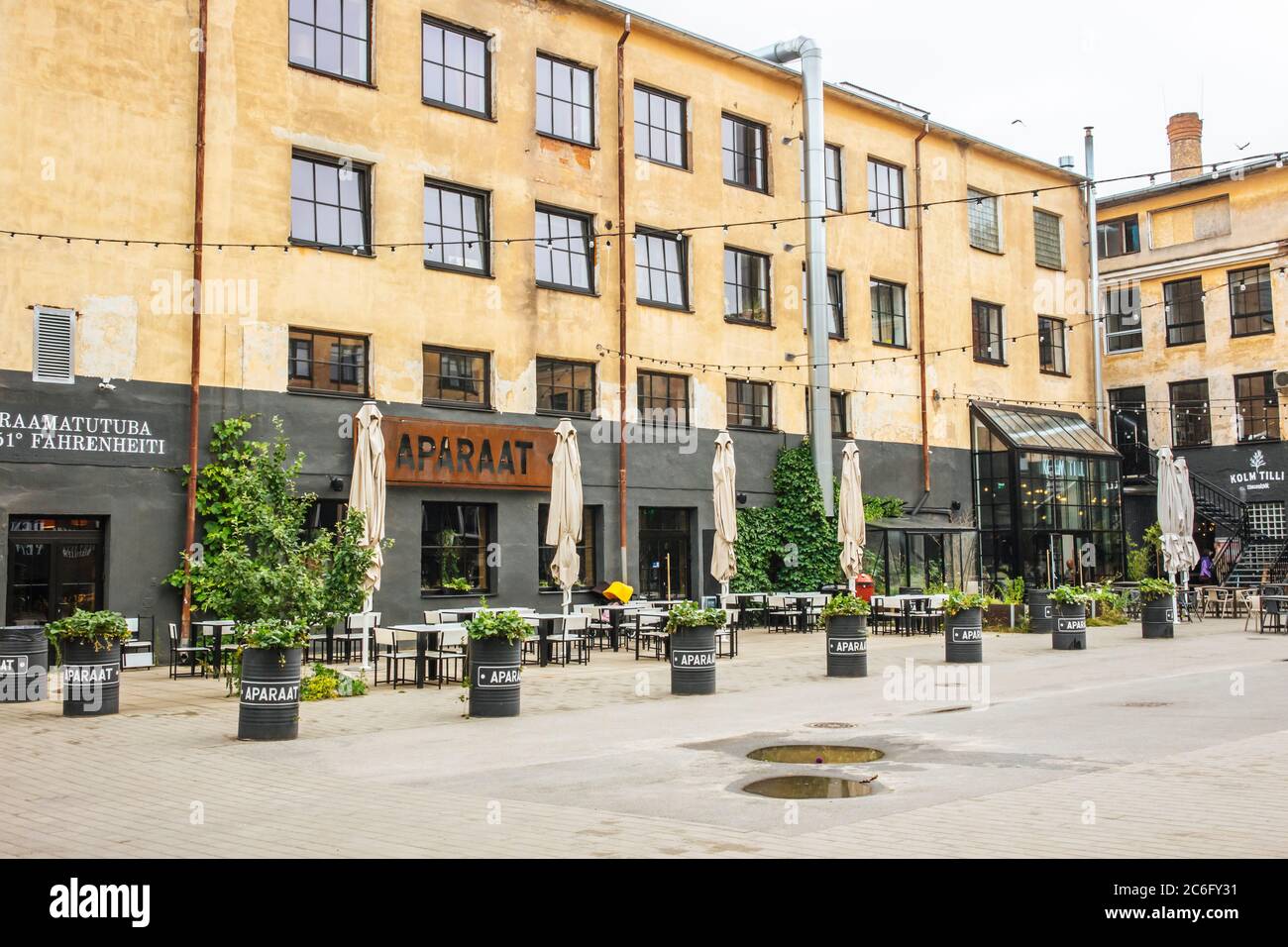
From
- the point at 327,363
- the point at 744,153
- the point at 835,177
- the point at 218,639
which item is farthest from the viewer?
the point at 835,177

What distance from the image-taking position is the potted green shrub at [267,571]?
41.4 feet

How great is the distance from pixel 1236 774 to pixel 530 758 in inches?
223

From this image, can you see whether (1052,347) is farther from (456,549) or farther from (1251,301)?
(456,549)

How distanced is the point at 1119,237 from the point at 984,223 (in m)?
9.58

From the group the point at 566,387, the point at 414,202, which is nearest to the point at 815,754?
the point at 414,202

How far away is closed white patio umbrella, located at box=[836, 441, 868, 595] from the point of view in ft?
95.5

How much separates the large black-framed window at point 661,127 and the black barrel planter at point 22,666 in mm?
18126

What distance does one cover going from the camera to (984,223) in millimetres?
38344

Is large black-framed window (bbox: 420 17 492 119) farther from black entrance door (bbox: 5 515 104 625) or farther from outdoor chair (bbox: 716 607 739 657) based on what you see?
outdoor chair (bbox: 716 607 739 657)

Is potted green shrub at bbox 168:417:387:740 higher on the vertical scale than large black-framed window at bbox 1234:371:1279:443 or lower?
lower

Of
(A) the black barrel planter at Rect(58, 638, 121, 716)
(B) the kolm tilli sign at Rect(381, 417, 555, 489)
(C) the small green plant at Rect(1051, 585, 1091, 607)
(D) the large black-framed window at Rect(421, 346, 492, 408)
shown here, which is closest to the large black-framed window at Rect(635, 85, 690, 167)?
(D) the large black-framed window at Rect(421, 346, 492, 408)

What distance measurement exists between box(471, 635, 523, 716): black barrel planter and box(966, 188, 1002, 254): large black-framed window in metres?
27.4

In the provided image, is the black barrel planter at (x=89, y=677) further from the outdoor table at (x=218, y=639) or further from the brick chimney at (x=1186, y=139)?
the brick chimney at (x=1186, y=139)
